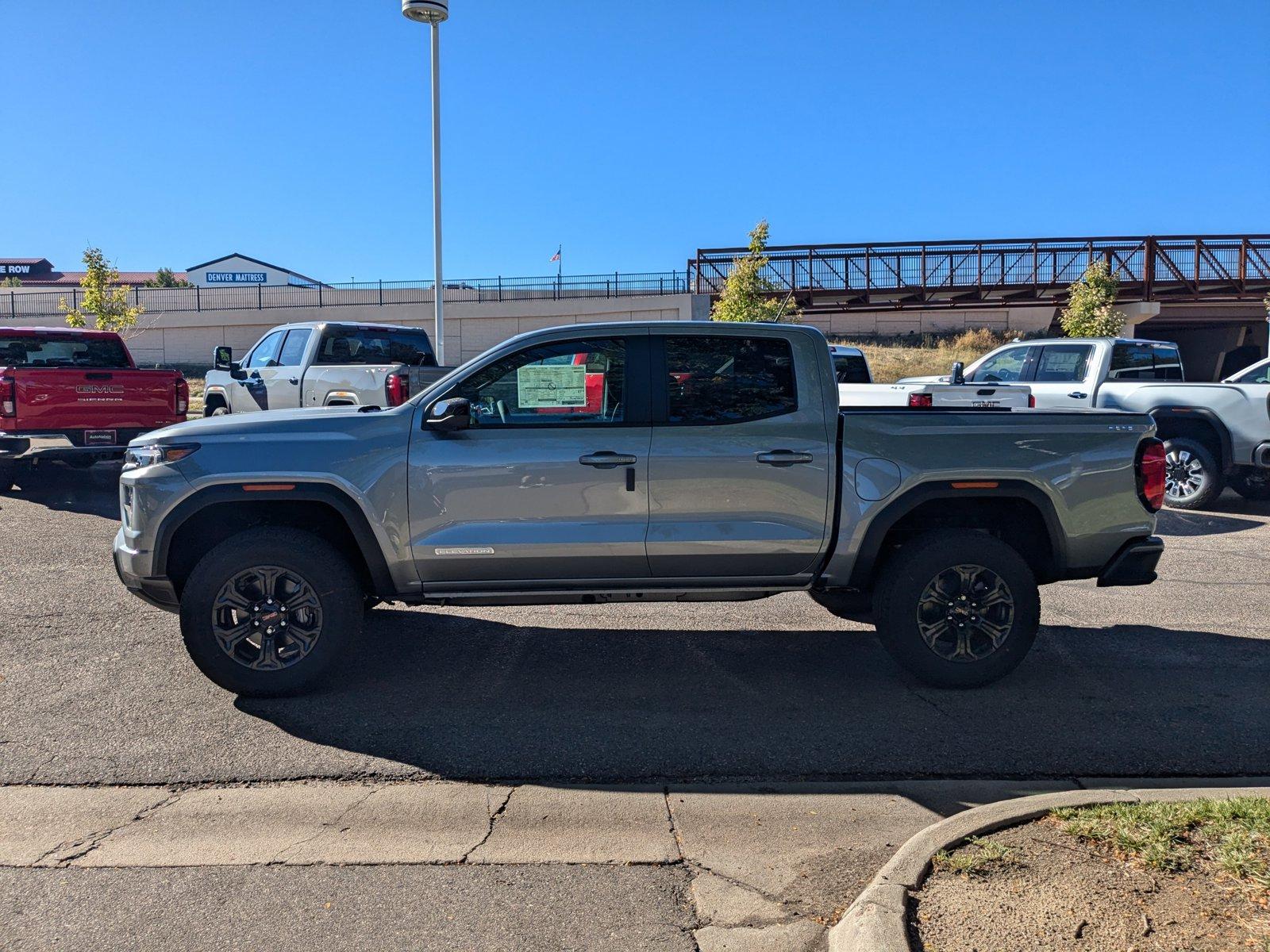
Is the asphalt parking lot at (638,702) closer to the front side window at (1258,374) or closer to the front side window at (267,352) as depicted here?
the front side window at (1258,374)

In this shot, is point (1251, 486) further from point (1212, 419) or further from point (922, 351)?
point (922, 351)

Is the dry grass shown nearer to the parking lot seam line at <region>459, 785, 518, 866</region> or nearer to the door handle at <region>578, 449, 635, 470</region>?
the door handle at <region>578, 449, 635, 470</region>

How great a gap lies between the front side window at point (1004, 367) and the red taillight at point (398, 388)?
281 inches

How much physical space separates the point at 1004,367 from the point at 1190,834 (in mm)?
10626

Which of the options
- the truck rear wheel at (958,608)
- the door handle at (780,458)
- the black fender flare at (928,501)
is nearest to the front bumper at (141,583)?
the door handle at (780,458)

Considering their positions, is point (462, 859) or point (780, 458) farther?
point (780, 458)

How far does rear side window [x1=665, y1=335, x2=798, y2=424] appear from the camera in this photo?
5500 mm

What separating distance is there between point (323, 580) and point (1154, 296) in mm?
34439

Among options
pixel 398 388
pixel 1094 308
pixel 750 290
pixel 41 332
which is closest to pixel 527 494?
pixel 398 388

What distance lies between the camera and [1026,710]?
17.3 feet

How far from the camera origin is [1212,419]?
11.3 metres

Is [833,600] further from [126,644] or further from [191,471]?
[126,644]

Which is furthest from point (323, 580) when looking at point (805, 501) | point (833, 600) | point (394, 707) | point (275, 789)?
point (833, 600)

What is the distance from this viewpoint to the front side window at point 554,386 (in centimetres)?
547
